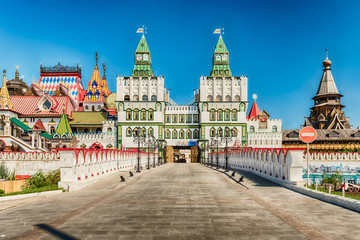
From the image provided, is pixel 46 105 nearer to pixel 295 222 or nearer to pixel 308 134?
pixel 308 134

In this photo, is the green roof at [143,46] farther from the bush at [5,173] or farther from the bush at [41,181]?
the bush at [41,181]

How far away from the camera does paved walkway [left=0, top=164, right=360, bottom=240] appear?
733 centimetres

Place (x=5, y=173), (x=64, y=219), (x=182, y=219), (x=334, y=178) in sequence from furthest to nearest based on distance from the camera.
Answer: (x=5, y=173)
(x=334, y=178)
(x=64, y=219)
(x=182, y=219)

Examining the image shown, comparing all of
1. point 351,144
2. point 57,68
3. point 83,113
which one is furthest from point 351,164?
point 57,68

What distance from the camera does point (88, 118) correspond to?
68.3m

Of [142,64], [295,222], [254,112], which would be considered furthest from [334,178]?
[142,64]

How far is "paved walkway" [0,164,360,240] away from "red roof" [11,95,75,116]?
191 ft

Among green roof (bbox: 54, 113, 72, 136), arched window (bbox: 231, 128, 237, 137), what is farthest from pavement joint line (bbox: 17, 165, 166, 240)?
arched window (bbox: 231, 128, 237, 137)

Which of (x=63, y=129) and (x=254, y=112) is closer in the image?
(x=63, y=129)

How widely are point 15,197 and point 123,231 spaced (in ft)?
34.0

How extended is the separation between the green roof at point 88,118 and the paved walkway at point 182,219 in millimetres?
57068

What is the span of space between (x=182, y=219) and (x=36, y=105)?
66.0 m

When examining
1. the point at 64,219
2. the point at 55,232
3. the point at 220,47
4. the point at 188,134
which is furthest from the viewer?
the point at 220,47

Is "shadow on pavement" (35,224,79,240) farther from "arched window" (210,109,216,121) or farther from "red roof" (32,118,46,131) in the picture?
"arched window" (210,109,216,121)
